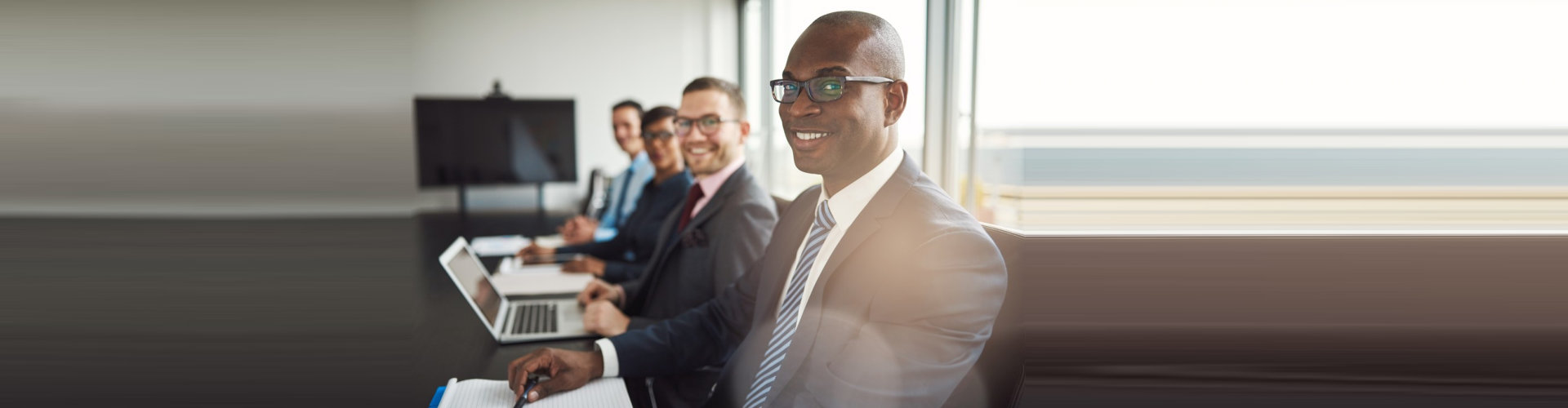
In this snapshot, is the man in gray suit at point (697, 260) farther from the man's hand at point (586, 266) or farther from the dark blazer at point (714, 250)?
the man's hand at point (586, 266)

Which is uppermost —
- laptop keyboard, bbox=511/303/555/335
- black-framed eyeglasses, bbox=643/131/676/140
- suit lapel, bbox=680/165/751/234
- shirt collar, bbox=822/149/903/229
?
black-framed eyeglasses, bbox=643/131/676/140

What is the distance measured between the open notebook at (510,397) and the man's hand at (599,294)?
654mm

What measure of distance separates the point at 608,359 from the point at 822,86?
1.75ft

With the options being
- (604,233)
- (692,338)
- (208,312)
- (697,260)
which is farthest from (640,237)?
(208,312)

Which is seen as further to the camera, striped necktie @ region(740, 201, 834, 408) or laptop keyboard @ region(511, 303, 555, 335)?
laptop keyboard @ region(511, 303, 555, 335)

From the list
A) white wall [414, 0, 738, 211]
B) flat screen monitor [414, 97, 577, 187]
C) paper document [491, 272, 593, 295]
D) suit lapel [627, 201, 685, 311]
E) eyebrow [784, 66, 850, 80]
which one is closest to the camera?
eyebrow [784, 66, 850, 80]

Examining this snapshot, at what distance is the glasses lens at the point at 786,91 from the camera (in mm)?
978

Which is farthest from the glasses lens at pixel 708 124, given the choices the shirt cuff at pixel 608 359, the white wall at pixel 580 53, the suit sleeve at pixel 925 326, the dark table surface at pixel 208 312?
the white wall at pixel 580 53

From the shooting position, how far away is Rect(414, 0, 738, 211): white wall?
5.80 metres

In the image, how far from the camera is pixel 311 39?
542mm

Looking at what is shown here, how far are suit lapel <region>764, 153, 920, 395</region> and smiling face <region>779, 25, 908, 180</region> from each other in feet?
0.32

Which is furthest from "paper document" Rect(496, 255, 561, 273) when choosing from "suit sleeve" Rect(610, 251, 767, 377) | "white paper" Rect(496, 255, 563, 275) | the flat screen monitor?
the flat screen monitor

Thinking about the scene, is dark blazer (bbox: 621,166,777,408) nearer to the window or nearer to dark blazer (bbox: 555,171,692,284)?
dark blazer (bbox: 555,171,692,284)

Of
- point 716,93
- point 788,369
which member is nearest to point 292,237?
point 788,369
